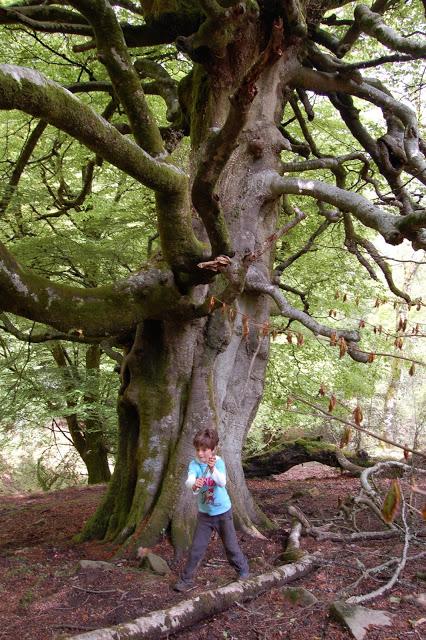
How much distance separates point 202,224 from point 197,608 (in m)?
3.90

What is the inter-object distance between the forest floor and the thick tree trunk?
40cm

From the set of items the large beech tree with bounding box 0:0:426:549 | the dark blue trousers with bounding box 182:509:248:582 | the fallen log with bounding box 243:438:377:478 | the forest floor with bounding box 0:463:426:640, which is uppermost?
the large beech tree with bounding box 0:0:426:549

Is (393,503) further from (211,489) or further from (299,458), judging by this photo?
(299,458)

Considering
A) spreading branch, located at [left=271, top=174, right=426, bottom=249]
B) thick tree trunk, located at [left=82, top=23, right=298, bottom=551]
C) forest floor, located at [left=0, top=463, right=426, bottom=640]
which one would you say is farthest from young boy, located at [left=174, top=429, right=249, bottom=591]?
spreading branch, located at [left=271, top=174, right=426, bottom=249]

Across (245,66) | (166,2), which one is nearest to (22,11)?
(166,2)

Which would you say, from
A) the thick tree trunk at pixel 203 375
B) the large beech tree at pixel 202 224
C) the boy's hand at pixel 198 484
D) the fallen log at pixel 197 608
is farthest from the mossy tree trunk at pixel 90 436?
the fallen log at pixel 197 608

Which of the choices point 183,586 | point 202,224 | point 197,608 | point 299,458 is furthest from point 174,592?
point 299,458

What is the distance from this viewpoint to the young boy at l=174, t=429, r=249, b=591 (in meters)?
4.10

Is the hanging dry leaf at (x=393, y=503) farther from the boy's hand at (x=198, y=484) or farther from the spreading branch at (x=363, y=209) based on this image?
the boy's hand at (x=198, y=484)

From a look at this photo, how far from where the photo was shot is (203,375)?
5738mm

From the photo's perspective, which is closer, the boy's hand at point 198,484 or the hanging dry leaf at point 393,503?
the hanging dry leaf at point 393,503

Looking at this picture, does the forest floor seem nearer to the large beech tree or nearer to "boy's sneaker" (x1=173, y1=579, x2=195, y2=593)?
"boy's sneaker" (x1=173, y1=579, x2=195, y2=593)

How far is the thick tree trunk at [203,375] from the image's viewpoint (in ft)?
17.6

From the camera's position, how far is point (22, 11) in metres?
5.59
